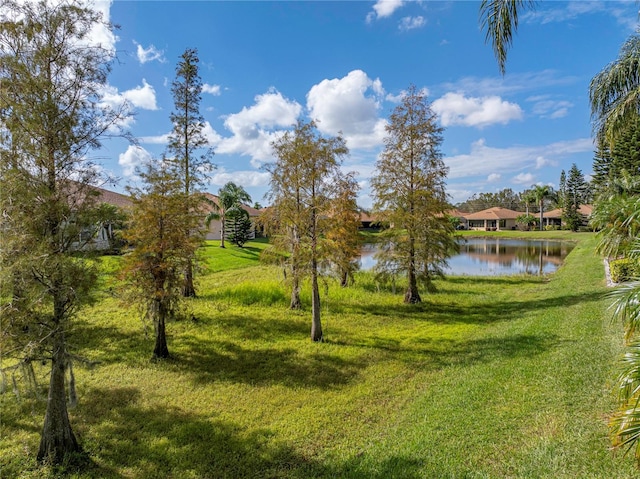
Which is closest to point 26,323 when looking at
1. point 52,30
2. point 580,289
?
point 52,30

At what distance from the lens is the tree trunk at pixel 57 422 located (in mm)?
5043

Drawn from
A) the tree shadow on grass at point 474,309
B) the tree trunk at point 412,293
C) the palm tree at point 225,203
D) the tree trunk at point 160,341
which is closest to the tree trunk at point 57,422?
the tree trunk at point 160,341

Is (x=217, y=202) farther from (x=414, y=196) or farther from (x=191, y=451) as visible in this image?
(x=191, y=451)

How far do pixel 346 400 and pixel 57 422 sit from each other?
476 cm

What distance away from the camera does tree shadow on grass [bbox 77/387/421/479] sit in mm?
4727

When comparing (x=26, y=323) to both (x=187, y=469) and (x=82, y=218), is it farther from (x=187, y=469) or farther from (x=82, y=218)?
(x=187, y=469)

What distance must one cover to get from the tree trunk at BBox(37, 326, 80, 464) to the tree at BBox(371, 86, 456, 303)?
11296 mm

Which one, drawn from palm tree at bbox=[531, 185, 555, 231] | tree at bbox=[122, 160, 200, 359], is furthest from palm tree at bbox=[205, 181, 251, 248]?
palm tree at bbox=[531, 185, 555, 231]

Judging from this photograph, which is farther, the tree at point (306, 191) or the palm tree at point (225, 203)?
the palm tree at point (225, 203)

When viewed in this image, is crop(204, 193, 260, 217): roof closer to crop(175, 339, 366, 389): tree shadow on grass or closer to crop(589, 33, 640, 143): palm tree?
crop(175, 339, 366, 389): tree shadow on grass

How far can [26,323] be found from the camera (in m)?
4.75

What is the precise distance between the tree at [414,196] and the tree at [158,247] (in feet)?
26.7

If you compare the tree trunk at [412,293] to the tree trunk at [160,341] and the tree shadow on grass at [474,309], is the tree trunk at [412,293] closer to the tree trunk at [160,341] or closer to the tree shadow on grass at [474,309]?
the tree shadow on grass at [474,309]

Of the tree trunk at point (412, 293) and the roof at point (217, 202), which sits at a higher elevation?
the roof at point (217, 202)
